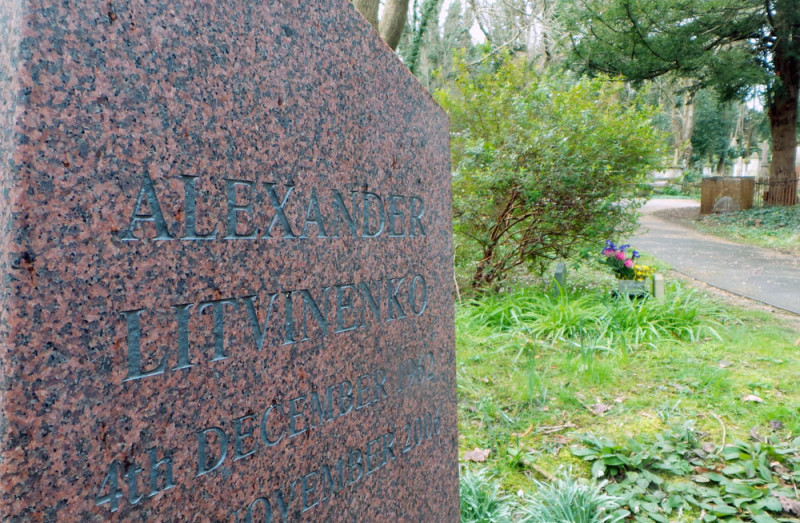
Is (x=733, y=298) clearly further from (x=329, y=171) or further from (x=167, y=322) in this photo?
(x=167, y=322)

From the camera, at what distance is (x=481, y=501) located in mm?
2428

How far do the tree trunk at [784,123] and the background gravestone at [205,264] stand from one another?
58.1 ft

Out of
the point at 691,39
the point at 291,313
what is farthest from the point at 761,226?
the point at 291,313

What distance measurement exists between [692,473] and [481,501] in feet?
3.74

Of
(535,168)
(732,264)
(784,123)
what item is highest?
(784,123)

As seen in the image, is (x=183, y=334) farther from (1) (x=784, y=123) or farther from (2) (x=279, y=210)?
(1) (x=784, y=123)

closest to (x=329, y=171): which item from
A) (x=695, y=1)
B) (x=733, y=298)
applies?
(x=733, y=298)

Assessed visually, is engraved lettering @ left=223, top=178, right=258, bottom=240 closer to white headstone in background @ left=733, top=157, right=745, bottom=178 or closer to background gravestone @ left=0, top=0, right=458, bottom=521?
background gravestone @ left=0, top=0, right=458, bottom=521

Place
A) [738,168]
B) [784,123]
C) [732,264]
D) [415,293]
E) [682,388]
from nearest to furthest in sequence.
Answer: [415,293] < [682,388] < [732,264] < [784,123] < [738,168]

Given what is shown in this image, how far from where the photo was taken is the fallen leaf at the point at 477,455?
2887 mm

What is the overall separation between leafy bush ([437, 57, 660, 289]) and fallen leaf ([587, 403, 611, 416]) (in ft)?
9.02

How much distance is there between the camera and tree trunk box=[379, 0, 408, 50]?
692 centimetres

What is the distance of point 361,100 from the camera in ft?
5.69

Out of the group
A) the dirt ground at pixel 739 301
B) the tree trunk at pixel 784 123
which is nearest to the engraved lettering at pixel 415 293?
the dirt ground at pixel 739 301
